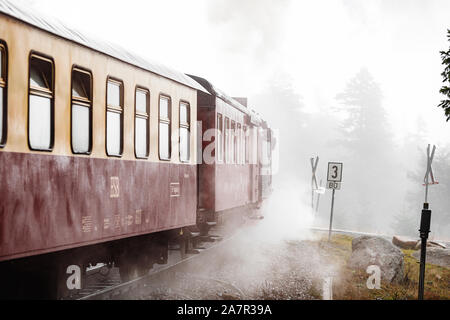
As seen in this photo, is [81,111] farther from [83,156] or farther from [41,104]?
[41,104]

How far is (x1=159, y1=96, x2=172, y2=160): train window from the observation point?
9.17 m

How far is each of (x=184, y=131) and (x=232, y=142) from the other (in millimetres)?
3692

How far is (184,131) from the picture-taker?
10305 mm

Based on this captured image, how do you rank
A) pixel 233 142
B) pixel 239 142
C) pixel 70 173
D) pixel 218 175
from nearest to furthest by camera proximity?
pixel 70 173, pixel 218 175, pixel 233 142, pixel 239 142

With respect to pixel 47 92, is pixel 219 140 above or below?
below

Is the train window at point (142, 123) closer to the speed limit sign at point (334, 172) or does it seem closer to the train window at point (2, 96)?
the train window at point (2, 96)

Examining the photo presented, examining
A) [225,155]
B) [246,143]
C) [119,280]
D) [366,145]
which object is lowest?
[119,280]

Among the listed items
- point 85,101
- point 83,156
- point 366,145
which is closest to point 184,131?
point 85,101

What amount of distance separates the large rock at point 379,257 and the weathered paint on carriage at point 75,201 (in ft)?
16.7

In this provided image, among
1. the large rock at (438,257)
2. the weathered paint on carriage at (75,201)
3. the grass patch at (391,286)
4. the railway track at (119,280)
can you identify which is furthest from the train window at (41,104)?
the large rock at (438,257)

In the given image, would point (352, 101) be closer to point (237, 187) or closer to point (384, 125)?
point (384, 125)

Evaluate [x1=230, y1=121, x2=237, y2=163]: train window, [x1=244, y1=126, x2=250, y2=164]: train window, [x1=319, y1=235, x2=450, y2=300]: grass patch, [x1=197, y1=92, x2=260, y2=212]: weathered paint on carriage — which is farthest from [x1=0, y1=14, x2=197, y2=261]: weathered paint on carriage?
[x1=244, y1=126, x2=250, y2=164]: train window

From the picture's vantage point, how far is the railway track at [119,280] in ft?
25.6

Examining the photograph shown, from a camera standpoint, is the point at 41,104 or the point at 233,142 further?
the point at 233,142
